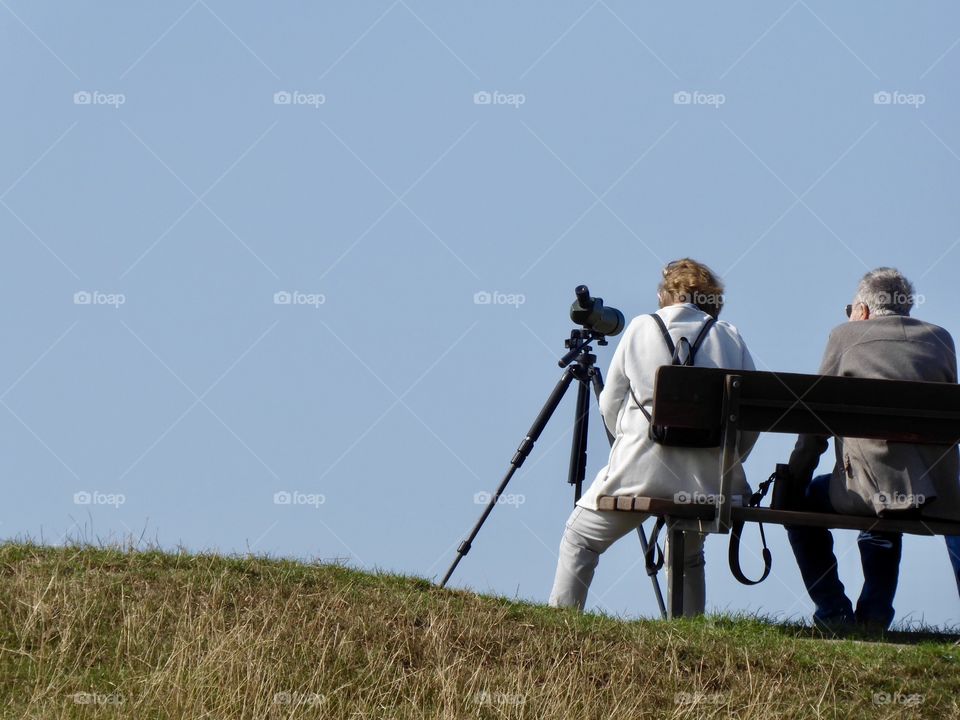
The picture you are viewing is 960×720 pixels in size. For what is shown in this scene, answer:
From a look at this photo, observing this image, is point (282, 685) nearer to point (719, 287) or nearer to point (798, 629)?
point (798, 629)

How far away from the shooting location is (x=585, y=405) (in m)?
7.71

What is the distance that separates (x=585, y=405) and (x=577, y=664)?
8.49 feet

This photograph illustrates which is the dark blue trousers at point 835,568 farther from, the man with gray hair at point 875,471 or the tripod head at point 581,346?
the tripod head at point 581,346

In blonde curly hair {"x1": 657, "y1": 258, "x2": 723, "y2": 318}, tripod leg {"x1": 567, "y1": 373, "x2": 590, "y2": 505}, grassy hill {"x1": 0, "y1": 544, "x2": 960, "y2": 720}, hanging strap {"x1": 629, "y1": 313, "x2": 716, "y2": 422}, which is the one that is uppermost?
blonde curly hair {"x1": 657, "y1": 258, "x2": 723, "y2": 318}

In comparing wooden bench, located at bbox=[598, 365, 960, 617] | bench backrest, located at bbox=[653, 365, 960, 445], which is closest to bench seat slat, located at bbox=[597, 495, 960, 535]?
wooden bench, located at bbox=[598, 365, 960, 617]

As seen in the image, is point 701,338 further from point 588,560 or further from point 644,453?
point 588,560

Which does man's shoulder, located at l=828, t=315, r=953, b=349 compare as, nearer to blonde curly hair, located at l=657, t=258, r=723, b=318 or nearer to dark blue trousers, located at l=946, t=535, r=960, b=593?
blonde curly hair, located at l=657, t=258, r=723, b=318

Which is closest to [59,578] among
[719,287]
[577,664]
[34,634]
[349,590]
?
[34,634]

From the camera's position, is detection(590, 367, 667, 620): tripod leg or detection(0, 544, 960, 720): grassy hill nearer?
detection(0, 544, 960, 720): grassy hill

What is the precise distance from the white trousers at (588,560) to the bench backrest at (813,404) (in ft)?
2.15

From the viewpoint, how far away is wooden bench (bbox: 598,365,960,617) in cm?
610

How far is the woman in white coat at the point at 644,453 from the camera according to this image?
6309 millimetres

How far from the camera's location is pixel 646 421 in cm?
642

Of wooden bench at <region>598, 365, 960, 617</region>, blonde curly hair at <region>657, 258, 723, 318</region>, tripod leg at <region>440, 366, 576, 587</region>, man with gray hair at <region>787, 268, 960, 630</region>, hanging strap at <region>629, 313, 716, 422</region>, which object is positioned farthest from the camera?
tripod leg at <region>440, 366, 576, 587</region>
